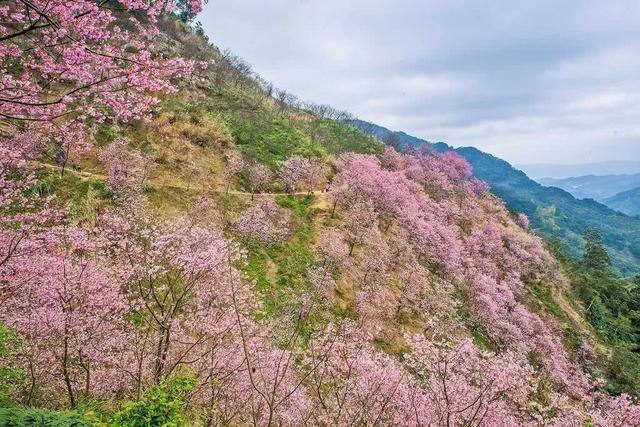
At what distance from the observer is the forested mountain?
32.9ft

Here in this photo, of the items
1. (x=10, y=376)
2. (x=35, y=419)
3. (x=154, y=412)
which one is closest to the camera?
(x=35, y=419)

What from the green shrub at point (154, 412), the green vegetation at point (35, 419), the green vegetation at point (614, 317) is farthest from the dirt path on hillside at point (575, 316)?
the green vegetation at point (35, 419)

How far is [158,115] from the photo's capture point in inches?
1772

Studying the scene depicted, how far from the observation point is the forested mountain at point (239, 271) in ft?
32.9

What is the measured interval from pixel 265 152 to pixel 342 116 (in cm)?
→ 6293

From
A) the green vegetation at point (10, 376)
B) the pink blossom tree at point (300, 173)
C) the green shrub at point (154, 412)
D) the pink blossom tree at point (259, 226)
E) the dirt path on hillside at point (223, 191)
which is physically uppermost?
the pink blossom tree at point (300, 173)

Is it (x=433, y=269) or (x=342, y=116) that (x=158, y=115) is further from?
(x=342, y=116)

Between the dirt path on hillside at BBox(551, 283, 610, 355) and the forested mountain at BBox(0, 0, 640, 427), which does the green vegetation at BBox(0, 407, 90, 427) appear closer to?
the forested mountain at BBox(0, 0, 640, 427)

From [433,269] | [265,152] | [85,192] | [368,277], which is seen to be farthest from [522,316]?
[85,192]

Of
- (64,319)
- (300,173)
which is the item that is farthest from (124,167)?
(64,319)

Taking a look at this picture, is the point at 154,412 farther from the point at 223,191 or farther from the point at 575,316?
the point at 575,316

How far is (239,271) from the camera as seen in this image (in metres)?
19.4

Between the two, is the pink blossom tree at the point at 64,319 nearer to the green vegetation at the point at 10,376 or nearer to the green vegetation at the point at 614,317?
the green vegetation at the point at 10,376

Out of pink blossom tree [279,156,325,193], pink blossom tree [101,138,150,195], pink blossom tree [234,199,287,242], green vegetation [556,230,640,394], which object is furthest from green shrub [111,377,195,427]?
green vegetation [556,230,640,394]
